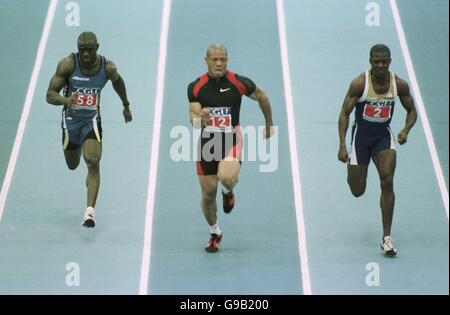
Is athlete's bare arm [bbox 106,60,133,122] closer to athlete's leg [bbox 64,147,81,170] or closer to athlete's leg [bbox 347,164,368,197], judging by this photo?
athlete's leg [bbox 64,147,81,170]

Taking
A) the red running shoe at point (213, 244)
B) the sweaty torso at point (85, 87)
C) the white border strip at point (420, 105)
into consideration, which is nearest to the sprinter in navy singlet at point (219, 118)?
the red running shoe at point (213, 244)

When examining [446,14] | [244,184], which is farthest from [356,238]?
[446,14]

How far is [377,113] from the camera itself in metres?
14.9

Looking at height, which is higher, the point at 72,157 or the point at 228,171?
the point at 72,157

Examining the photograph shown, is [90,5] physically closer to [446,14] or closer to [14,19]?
[14,19]

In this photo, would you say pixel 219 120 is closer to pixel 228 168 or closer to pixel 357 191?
pixel 228 168

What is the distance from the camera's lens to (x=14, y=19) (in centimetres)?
1995

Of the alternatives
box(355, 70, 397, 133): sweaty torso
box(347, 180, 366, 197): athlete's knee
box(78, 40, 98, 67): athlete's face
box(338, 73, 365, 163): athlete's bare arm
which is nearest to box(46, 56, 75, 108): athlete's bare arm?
box(78, 40, 98, 67): athlete's face

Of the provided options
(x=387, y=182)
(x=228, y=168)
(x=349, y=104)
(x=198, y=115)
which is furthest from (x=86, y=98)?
(x=387, y=182)

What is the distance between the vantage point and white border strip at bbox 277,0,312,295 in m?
14.8

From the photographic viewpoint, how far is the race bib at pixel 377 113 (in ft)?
48.8

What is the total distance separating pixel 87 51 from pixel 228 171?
1905 millimetres

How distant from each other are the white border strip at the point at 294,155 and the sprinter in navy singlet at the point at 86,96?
2.13m

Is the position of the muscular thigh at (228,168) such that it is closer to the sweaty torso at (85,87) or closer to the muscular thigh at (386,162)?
the muscular thigh at (386,162)
